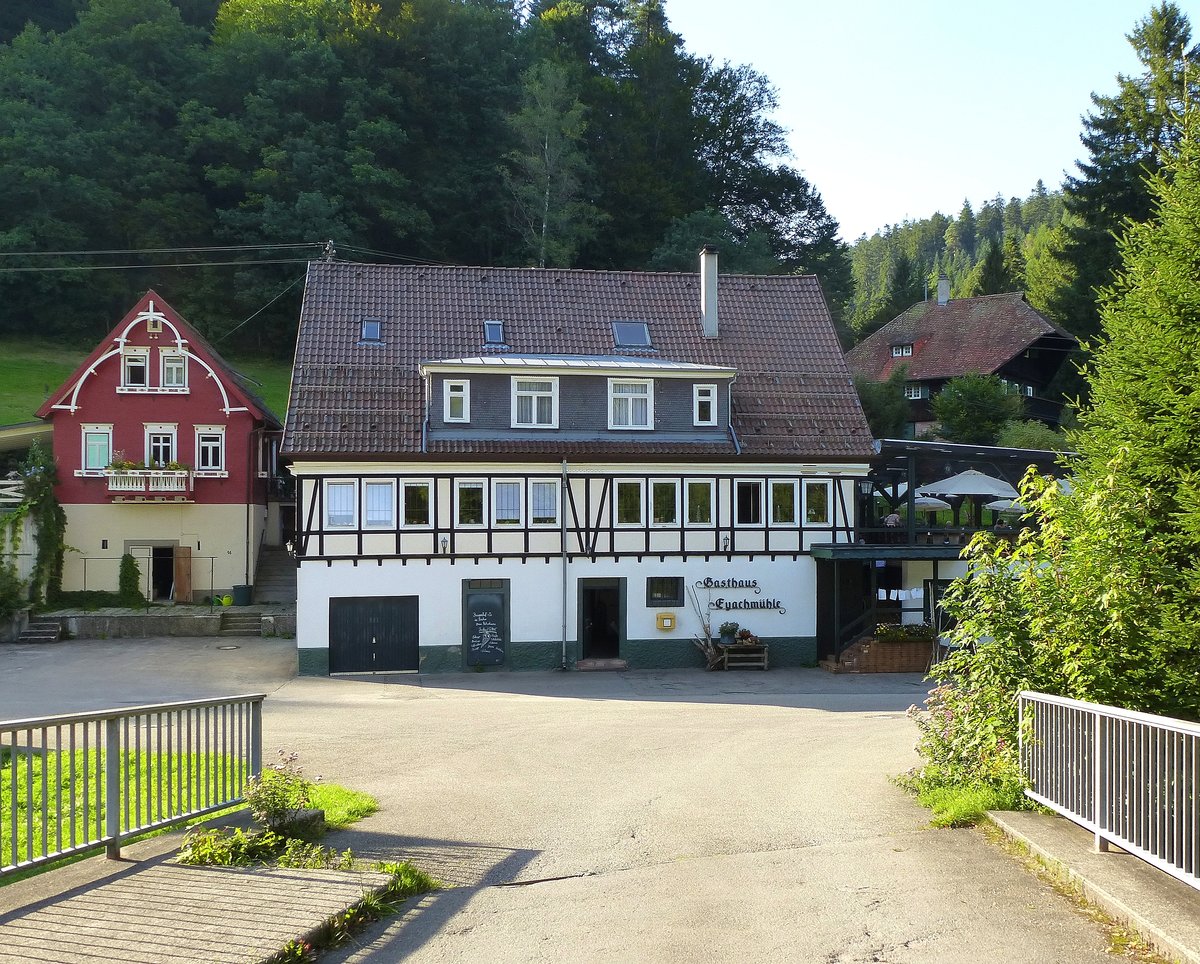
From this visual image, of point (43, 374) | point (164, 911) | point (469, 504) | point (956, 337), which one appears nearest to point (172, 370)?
point (469, 504)

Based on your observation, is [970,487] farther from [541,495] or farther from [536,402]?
[536,402]

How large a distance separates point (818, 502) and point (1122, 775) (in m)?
22.1

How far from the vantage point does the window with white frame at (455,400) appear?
27812mm

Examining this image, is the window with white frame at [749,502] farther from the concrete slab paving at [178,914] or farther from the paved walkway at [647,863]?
the concrete slab paving at [178,914]

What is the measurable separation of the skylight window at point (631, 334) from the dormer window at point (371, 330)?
6238 millimetres

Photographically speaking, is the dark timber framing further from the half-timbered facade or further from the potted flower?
the potted flower

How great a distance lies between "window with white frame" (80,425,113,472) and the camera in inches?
1379

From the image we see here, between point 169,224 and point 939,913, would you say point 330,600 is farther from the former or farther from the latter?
point 169,224

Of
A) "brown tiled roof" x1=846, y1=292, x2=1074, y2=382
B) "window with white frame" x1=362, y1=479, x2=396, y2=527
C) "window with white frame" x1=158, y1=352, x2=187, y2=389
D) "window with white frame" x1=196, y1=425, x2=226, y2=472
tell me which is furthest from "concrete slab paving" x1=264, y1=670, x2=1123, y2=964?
"brown tiled roof" x1=846, y1=292, x2=1074, y2=382

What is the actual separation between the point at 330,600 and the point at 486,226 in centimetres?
3746

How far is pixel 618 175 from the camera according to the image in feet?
205

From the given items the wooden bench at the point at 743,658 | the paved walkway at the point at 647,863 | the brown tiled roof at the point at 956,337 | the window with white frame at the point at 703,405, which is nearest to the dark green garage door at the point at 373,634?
the wooden bench at the point at 743,658

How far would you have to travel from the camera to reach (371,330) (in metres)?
30.0

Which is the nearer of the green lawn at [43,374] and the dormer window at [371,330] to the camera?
the dormer window at [371,330]
